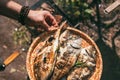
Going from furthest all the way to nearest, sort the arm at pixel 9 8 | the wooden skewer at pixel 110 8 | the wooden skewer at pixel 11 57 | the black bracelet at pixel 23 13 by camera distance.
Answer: the wooden skewer at pixel 110 8
the wooden skewer at pixel 11 57
the black bracelet at pixel 23 13
the arm at pixel 9 8

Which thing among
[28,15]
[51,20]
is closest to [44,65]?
[51,20]

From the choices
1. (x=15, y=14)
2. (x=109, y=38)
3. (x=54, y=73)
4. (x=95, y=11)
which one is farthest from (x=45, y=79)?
(x=95, y=11)

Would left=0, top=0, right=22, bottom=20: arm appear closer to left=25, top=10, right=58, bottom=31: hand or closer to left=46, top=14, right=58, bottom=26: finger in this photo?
left=25, top=10, right=58, bottom=31: hand

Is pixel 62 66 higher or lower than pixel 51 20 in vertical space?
lower

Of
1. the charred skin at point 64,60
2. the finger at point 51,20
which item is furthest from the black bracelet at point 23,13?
the charred skin at point 64,60

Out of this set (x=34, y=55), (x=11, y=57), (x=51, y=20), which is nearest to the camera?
(x=51, y=20)

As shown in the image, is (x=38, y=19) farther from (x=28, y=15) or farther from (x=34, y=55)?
(x=34, y=55)

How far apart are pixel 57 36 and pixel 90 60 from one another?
1.82 ft

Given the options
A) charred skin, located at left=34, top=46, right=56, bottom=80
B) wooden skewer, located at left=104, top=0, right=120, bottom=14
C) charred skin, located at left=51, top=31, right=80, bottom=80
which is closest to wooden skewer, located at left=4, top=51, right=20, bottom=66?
charred skin, located at left=34, top=46, right=56, bottom=80

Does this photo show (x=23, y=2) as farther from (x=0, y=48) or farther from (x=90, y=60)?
(x=90, y=60)

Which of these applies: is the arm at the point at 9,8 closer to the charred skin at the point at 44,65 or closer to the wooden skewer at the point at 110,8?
the charred skin at the point at 44,65

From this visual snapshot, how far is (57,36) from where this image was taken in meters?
3.50

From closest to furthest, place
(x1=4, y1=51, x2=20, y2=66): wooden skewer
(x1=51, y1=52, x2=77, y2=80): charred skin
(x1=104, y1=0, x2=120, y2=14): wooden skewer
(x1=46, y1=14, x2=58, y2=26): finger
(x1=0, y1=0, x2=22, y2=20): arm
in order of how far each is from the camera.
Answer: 1. (x1=0, y1=0, x2=22, y2=20): arm
2. (x1=46, y1=14, x2=58, y2=26): finger
3. (x1=51, y1=52, x2=77, y2=80): charred skin
4. (x1=4, y1=51, x2=20, y2=66): wooden skewer
5. (x1=104, y1=0, x2=120, y2=14): wooden skewer

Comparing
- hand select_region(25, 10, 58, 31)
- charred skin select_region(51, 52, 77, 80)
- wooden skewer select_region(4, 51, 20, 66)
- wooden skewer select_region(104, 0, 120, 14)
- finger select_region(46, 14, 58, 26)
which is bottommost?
charred skin select_region(51, 52, 77, 80)
